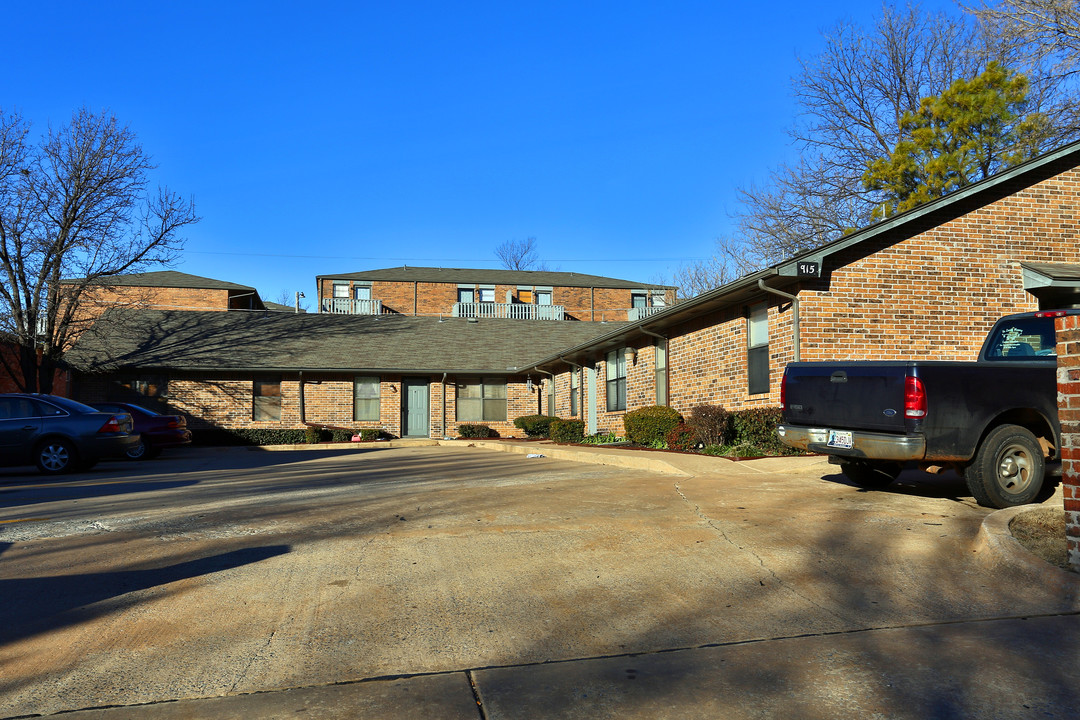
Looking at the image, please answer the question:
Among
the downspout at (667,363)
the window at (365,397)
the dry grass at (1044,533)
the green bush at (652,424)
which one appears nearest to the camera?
the dry grass at (1044,533)

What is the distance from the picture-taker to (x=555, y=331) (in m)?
35.8

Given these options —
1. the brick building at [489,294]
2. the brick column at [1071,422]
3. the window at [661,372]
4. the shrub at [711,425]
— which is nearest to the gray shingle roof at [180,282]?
the brick building at [489,294]

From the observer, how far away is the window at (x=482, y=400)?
30812mm

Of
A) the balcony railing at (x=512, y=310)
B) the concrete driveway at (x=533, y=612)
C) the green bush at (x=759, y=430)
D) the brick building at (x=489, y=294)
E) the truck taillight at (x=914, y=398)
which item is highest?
the brick building at (x=489, y=294)

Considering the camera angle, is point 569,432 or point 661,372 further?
point 569,432

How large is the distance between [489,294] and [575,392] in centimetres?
2581

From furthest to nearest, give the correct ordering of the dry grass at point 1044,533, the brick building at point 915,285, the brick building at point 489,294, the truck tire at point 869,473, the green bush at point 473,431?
the brick building at point 489,294
the green bush at point 473,431
the brick building at point 915,285
the truck tire at point 869,473
the dry grass at point 1044,533

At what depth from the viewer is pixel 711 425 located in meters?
13.9

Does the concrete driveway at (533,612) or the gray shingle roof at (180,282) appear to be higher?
the gray shingle roof at (180,282)

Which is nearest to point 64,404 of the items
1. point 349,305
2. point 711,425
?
point 711,425

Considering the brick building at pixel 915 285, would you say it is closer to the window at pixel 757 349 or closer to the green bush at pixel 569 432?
the window at pixel 757 349

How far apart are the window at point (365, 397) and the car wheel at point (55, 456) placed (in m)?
15.3

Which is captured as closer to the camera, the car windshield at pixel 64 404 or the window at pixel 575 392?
the car windshield at pixel 64 404

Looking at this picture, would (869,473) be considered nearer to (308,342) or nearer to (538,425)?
(538,425)
